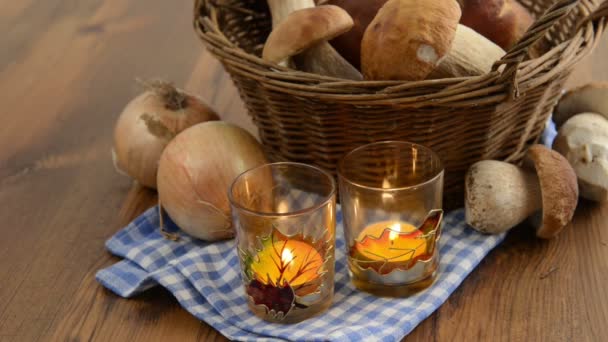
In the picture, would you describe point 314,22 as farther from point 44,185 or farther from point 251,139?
point 44,185

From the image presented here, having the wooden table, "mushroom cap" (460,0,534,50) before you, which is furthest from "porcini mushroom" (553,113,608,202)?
"mushroom cap" (460,0,534,50)

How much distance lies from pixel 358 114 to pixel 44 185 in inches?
20.1

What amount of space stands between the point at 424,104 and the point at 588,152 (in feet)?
0.87

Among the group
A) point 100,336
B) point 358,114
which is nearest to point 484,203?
point 358,114

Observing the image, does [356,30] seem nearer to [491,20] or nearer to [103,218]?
[491,20]

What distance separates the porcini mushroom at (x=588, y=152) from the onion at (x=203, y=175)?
40 centimetres

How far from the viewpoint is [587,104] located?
1081 mm

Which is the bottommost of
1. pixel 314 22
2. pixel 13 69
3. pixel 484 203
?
pixel 13 69

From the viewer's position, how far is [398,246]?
868 millimetres

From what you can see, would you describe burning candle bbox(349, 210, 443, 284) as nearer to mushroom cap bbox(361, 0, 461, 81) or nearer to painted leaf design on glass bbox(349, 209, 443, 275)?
painted leaf design on glass bbox(349, 209, 443, 275)

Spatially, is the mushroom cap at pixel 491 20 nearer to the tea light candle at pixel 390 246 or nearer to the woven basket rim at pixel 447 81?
the woven basket rim at pixel 447 81

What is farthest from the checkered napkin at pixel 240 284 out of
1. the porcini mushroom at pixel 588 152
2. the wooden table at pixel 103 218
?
the porcini mushroom at pixel 588 152

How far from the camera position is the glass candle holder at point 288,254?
822 mm

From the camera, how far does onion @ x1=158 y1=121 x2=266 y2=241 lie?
98cm
